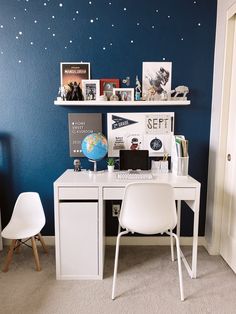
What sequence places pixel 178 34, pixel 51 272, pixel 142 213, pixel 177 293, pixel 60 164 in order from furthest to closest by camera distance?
pixel 60 164
pixel 178 34
pixel 51 272
pixel 177 293
pixel 142 213

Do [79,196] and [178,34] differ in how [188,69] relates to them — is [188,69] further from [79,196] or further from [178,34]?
[79,196]

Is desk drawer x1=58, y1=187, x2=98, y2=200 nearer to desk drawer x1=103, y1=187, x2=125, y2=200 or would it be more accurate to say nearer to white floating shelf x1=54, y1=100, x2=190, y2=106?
desk drawer x1=103, y1=187, x2=125, y2=200

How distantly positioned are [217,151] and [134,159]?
766 millimetres

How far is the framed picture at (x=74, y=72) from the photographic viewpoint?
225 centimetres

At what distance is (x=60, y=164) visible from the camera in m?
2.40

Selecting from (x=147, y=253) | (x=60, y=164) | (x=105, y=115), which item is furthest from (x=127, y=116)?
(x=147, y=253)

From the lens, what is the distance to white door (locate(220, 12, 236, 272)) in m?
2.02

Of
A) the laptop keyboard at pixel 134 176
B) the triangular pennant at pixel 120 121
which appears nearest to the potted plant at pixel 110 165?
the laptop keyboard at pixel 134 176

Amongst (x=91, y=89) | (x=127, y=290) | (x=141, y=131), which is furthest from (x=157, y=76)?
(x=127, y=290)

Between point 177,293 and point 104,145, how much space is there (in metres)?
1.29

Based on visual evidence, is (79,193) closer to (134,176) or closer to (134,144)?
(134,176)

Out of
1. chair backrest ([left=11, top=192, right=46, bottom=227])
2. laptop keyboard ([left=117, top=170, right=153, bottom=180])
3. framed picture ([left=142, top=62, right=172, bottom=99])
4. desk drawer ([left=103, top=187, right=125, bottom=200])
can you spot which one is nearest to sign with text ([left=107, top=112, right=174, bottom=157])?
framed picture ([left=142, top=62, right=172, bottom=99])

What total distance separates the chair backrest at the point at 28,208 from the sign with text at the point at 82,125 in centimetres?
64

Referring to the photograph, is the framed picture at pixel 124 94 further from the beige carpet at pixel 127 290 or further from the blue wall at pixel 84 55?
the beige carpet at pixel 127 290
